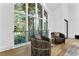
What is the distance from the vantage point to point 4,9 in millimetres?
4992

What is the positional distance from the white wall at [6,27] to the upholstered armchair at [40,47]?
1.93 ft

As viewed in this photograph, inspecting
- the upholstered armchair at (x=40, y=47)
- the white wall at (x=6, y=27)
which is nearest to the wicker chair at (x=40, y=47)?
the upholstered armchair at (x=40, y=47)

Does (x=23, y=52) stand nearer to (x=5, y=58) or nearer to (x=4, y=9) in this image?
(x=5, y=58)

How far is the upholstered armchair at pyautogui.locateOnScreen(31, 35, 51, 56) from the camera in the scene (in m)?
4.69

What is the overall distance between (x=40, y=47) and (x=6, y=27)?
1110 mm

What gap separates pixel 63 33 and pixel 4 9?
1685 mm

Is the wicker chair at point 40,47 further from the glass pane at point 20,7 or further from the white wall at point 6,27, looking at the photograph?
the glass pane at point 20,7

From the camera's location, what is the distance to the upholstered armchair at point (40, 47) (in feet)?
15.4

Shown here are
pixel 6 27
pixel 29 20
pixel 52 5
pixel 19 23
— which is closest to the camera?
pixel 52 5

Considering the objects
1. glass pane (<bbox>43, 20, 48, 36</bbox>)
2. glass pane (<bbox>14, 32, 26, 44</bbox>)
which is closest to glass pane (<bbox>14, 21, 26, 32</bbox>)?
glass pane (<bbox>14, 32, 26, 44</bbox>)

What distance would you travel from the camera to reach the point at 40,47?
4.77 metres

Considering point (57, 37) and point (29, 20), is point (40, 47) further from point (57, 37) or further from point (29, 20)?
point (29, 20)

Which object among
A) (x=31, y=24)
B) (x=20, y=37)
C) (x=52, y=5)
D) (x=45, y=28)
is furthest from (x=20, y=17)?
(x=52, y=5)

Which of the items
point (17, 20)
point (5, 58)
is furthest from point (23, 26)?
point (5, 58)
